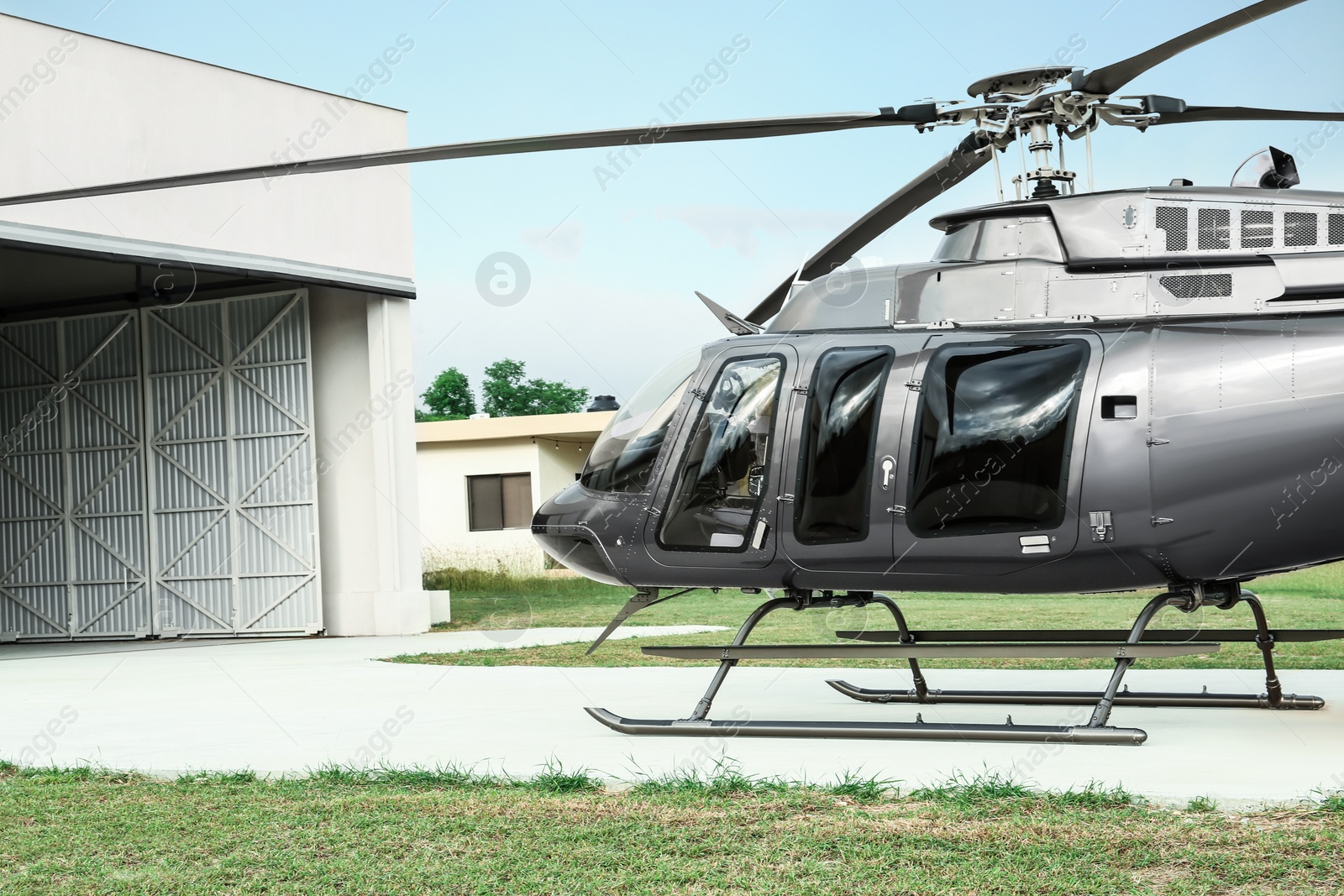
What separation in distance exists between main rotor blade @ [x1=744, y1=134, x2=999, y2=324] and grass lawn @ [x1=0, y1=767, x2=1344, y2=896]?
3360 millimetres

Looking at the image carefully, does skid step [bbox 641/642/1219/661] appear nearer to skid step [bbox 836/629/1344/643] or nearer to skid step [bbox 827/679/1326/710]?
skid step [bbox 836/629/1344/643]

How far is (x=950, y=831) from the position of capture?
3.93 metres

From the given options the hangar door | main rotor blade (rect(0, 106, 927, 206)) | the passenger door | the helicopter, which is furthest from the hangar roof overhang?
the passenger door

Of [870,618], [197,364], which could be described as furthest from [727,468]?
[197,364]

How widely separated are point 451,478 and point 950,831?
1055 inches

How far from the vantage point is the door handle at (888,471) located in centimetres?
613

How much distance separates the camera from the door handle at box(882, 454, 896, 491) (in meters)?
6.13

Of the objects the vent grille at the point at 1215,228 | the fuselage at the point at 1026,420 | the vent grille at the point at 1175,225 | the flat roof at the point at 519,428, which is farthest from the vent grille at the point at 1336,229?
the flat roof at the point at 519,428

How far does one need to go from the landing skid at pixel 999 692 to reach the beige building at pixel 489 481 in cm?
2168

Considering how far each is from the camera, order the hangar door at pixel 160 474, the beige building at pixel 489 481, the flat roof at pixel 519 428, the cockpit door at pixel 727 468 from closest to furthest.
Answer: the cockpit door at pixel 727 468 < the hangar door at pixel 160 474 < the flat roof at pixel 519 428 < the beige building at pixel 489 481

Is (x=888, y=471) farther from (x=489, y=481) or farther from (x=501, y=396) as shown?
(x=501, y=396)

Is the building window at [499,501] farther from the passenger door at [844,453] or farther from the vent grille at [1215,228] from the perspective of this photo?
the vent grille at [1215,228]

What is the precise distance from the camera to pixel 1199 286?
5.98m

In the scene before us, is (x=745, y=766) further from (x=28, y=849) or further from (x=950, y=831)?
(x=28, y=849)
